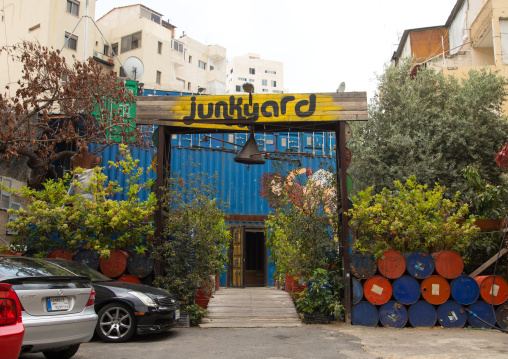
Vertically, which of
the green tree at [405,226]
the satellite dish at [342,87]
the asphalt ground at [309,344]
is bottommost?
the asphalt ground at [309,344]

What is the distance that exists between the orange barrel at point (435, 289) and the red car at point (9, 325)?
7.80 meters

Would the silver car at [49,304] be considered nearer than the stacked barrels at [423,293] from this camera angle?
Yes

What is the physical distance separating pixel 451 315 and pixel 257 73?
68.6 meters

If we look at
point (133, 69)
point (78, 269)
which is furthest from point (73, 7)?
point (78, 269)

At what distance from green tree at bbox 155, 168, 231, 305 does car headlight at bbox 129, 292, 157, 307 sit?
1.45 m

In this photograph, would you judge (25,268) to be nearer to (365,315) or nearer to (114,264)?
(114,264)

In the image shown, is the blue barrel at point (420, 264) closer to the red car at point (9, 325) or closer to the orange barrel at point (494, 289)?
the orange barrel at point (494, 289)

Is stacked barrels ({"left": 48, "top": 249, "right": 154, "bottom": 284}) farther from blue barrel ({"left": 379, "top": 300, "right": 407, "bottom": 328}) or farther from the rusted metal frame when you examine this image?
blue barrel ({"left": 379, "top": 300, "right": 407, "bottom": 328})

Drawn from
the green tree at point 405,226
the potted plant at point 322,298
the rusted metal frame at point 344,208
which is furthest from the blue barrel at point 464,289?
the potted plant at point 322,298

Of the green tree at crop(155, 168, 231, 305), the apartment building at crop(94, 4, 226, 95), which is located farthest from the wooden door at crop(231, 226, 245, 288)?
the apartment building at crop(94, 4, 226, 95)

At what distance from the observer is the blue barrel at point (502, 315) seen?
30.3 ft

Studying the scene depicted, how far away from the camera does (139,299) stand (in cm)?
770

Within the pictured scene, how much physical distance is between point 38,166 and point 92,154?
1858mm

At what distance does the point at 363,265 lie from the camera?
31.3 feet
